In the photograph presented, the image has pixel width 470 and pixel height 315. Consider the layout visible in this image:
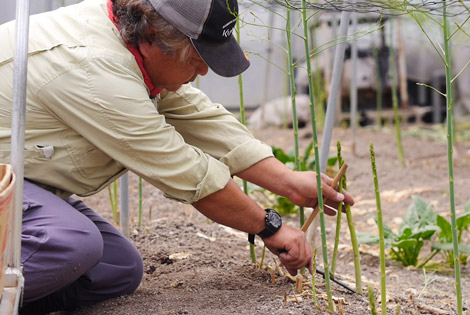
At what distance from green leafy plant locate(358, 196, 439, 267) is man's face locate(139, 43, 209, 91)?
102 cm

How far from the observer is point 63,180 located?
1656 mm

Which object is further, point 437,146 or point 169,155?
point 437,146

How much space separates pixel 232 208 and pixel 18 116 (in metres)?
0.59

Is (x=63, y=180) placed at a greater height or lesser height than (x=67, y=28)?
lesser

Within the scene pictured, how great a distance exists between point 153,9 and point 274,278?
0.83 metres

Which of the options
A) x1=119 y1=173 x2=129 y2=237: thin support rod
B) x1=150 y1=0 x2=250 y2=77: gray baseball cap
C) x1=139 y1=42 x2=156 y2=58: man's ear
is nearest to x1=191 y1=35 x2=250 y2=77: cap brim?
x1=150 y1=0 x2=250 y2=77: gray baseball cap

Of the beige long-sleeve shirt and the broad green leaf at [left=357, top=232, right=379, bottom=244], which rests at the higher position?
the beige long-sleeve shirt

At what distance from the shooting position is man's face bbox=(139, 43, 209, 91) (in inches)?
62.6

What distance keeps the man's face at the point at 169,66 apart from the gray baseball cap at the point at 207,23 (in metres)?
0.04

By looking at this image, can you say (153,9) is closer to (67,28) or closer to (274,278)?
(67,28)

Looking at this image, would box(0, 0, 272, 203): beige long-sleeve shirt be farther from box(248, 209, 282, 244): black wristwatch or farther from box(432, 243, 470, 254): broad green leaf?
box(432, 243, 470, 254): broad green leaf

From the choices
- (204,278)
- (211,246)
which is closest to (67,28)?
(204,278)

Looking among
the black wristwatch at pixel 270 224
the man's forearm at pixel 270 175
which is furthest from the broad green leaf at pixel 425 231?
the black wristwatch at pixel 270 224

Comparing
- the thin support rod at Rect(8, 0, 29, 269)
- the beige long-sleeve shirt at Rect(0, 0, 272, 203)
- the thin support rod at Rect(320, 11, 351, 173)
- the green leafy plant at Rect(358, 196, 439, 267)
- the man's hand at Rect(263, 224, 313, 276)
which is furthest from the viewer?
the green leafy plant at Rect(358, 196, 439, 267)
